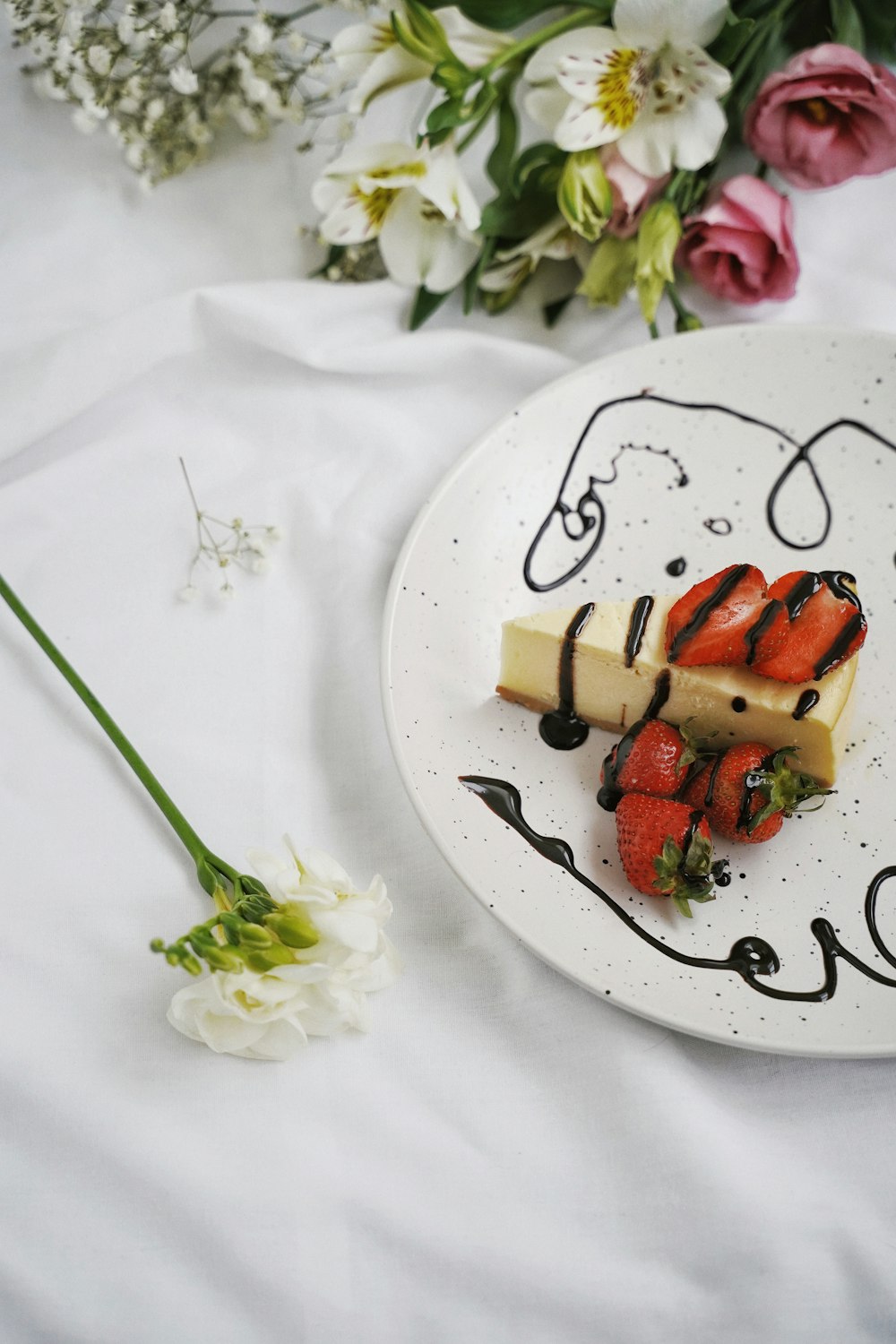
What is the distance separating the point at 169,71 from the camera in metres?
1.56

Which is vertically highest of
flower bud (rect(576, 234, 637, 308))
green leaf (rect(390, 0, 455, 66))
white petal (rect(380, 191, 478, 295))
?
green leaf (rect(390, 0, 455, 66))

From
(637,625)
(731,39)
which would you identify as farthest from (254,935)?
(731,39)

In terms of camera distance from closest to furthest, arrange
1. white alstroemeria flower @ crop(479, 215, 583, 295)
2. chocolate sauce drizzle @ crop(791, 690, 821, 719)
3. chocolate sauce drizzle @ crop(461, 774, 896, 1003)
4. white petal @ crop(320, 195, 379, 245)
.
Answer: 1. chocolate sauce drizzle @ crop(461, 774, 896, 1003)
2. chocolate sauce drizzle @ crop(791, 690, 821, 719)
3. white petal @ crop(320, 195, 379, 245)
4. white alstroemeria flower @ crop(479, 215, 583, 295)

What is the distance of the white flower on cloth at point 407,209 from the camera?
51.4 inches

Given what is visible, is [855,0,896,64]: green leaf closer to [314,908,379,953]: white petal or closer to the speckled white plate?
the speckled white plate

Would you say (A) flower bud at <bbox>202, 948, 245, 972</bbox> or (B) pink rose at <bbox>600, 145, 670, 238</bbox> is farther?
(B) pink rose at <bbox>600, 145, 670, 238</bbox>

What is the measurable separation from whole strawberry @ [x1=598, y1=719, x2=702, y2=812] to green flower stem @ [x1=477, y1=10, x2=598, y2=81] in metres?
0.78

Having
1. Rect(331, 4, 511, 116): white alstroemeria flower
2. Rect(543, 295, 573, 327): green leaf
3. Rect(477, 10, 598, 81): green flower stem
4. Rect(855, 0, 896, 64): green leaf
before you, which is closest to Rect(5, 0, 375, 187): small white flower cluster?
Rect(331, 4, 511, 116): white alstroemeria flower

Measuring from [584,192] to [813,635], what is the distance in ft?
2.03

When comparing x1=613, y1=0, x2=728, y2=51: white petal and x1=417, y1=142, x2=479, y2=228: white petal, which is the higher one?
x1=613, y1=0, x2=728, y2=51: white petal

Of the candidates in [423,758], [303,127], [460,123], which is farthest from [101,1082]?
[303,127]

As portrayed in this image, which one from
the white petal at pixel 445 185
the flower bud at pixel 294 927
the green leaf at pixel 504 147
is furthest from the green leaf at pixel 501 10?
the flower bud at pixel 294 927

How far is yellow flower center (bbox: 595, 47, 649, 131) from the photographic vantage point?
4.17 feet

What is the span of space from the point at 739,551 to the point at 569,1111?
678mm
